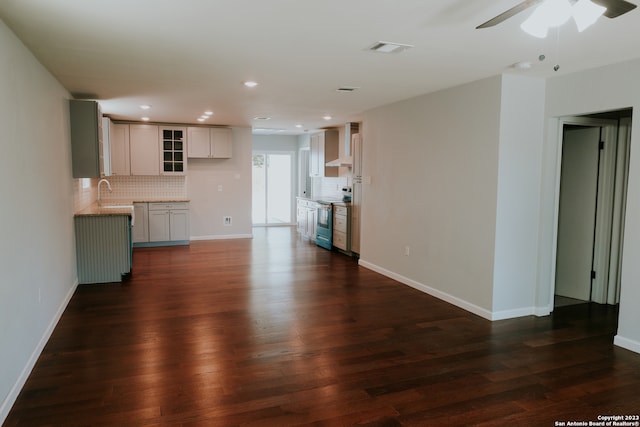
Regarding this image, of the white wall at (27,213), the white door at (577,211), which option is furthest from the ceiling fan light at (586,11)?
the white door at (577,211)

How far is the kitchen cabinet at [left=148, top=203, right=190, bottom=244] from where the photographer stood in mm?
8242

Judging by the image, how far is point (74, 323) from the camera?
162 inches

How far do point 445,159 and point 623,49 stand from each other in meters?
1.93

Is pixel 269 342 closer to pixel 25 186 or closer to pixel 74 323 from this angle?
pixel 74 323

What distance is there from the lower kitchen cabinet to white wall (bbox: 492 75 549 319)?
600 centimetres

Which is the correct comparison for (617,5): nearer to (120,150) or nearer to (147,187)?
(120,150)

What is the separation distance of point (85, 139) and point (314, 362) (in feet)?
12.7

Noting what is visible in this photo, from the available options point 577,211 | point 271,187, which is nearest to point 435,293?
point 577,211

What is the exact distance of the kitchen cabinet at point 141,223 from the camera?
320 inches

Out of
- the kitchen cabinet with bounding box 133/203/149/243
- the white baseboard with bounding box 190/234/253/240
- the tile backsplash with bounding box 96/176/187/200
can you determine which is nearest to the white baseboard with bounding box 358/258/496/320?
the white baseboard with bounding box 190/234/253/240

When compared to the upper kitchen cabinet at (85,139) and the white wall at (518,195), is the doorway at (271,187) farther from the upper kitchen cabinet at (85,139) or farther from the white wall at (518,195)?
the white wall at (518,195)

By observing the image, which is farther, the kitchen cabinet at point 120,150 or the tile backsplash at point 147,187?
the tile backsplash at point 147,187

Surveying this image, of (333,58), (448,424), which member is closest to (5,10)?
(333,58)

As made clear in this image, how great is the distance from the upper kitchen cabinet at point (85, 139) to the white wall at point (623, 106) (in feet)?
16.4
